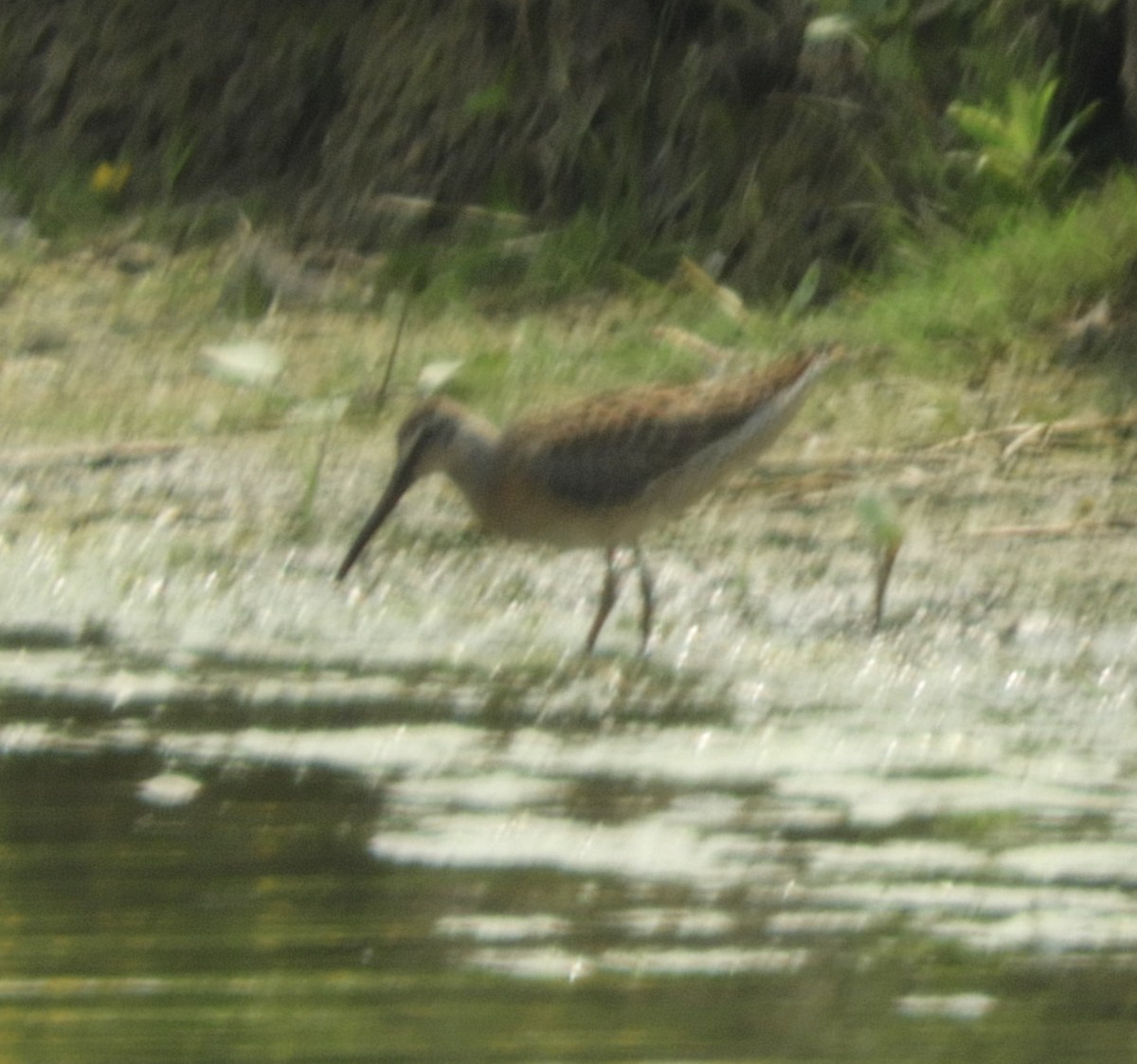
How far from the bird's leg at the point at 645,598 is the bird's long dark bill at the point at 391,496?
65 centimetres

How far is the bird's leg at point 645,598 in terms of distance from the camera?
6.27 metres

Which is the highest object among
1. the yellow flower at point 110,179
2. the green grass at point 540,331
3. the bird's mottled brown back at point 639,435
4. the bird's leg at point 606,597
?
the bird's mottled brown back at point 639,435

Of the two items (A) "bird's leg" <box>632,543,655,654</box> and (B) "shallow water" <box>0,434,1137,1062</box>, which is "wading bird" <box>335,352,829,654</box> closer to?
(A) "bird's leg" <box>632,543,655,654</box>

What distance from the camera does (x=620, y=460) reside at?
22.3 feet

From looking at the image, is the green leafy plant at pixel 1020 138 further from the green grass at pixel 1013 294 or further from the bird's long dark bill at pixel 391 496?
the bird's long dark bill at pixel 391 496

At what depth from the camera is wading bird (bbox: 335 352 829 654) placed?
676 cm

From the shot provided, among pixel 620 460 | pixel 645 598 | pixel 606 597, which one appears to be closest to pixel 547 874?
pixel 645 598

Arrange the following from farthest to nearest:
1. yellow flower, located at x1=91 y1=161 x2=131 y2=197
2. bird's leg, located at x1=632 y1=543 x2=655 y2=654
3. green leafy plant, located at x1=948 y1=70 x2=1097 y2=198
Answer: yellow flower, located at x1=91 y1=161 x2=131 y2=197 < green leafy plant, located at x1=948 y1=70 x2=1097 y2=198 < bird's leg, located at x1=632 y1=543 x2=655 y2=654

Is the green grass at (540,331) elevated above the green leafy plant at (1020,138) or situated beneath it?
situated beneath

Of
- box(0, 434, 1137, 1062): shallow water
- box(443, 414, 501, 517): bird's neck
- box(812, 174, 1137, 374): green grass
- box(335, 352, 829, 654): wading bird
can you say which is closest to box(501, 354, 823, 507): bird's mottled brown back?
box(335, 352, 829, 654): wading bird

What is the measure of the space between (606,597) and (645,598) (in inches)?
9.5

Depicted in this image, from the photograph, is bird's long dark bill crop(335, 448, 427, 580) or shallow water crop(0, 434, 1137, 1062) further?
bird's long dark bill crop(335, 448, 427, 580)

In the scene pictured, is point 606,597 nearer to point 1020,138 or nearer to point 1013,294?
point 1013,294

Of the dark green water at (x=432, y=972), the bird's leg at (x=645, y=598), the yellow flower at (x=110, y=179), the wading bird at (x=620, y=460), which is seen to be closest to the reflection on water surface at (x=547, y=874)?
the dark green water at (x=432, y=972)
